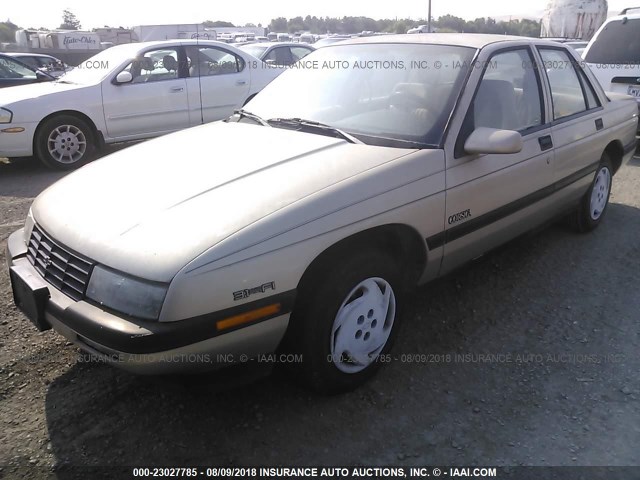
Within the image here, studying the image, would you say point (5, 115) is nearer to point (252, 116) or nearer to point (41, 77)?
point (41, 77)

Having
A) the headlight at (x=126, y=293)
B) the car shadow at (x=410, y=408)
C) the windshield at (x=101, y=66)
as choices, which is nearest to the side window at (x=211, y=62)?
the windshield at (x=101, y=66)

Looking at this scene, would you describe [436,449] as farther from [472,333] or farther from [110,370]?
[110,370]

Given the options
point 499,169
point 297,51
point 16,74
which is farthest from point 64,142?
point 297,51

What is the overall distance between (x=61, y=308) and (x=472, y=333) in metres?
2.17

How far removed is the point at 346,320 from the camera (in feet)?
8.31

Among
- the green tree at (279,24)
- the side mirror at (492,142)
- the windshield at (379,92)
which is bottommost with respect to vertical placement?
the side mirror at (492,142)

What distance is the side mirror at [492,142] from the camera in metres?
2.76

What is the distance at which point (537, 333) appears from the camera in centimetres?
321

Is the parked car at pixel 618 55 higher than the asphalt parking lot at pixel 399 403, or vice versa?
the parked car at pixel 618 55

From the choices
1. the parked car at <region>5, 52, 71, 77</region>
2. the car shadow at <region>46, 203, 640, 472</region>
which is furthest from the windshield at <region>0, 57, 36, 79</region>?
the car shadow at <region>46, 203, 640, 472</region>

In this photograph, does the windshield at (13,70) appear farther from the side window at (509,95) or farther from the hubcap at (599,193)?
the hubcap at (599,193)

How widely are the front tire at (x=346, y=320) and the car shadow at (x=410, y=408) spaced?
0.15 metres

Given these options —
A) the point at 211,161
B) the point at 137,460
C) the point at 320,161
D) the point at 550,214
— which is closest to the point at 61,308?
the point at 137,460

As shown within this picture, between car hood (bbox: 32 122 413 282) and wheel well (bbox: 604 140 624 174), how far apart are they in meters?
2.81
